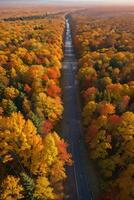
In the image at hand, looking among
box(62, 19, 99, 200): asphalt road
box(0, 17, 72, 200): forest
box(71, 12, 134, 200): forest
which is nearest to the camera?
box(0, 17, 72, 200): forest

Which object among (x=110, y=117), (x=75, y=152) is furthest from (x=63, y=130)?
(x=110, y=117)

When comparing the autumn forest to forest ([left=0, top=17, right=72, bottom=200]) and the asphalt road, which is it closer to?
forest ([left=0, top=17, right=72, bottom=200])

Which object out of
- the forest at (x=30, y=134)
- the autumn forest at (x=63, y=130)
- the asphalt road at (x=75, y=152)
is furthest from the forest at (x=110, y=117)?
the forest at (x=30, y=134)

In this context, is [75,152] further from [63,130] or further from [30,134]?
[30,134]

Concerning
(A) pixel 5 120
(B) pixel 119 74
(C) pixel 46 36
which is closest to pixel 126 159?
(A) pixel 5 120

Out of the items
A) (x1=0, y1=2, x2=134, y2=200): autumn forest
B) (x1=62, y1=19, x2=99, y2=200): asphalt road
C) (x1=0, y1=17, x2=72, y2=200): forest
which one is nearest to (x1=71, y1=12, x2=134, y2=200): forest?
(x1=0, y1=2, x2=134, y2=200): autumn forest

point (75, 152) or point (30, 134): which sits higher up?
point (30, 134)

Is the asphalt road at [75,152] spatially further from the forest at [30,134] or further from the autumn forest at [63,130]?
the forest at [30,134]

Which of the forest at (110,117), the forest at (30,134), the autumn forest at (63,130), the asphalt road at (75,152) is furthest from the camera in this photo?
the asphalt road at (75,152)

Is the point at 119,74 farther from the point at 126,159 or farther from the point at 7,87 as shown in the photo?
the point at 126,159
